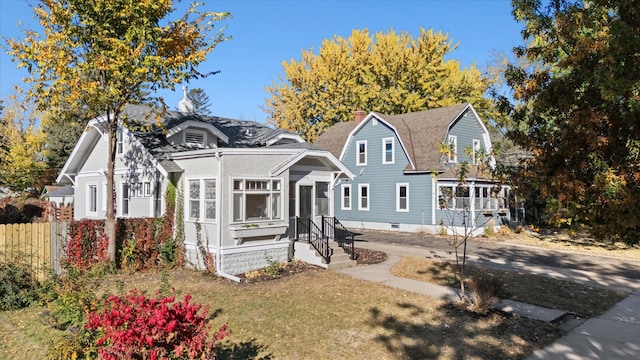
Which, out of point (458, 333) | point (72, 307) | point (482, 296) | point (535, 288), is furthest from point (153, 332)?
point (535, 288)

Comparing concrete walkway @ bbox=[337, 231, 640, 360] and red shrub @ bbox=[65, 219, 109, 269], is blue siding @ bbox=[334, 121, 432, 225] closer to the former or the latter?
concrete walkway @ bbox=[337, 231, 640, 360]

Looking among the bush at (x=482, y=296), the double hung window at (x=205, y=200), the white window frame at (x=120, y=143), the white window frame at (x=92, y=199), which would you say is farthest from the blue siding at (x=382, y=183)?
the white window frame at (x=92, y=199)

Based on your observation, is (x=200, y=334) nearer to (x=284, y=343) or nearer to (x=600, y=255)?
(x=284, y=343)

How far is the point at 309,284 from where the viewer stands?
11617 mm

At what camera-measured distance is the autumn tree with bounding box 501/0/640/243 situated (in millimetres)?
4672

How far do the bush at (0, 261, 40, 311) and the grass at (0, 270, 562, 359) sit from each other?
1.40ft

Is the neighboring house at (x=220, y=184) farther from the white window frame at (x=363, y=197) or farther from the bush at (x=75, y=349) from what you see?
the white window frame at (x=363, y=197)

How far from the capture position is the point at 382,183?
2683 cm

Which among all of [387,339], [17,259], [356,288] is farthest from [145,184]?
[387,339]

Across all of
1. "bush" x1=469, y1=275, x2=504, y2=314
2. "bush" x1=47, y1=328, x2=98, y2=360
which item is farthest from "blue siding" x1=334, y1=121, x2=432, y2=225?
"bush" x1=47, y1=328, x2=98, y2=360

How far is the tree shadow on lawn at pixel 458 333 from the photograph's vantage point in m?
6.86

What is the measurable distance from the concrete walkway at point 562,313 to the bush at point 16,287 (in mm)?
8585

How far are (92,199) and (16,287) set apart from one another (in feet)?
35.1

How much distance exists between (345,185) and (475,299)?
798 inches
